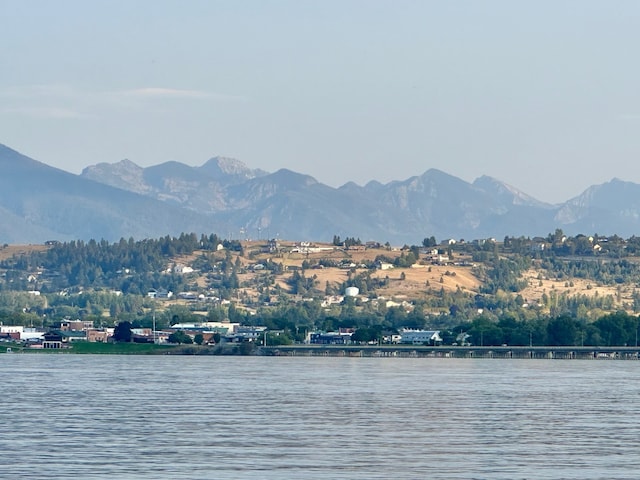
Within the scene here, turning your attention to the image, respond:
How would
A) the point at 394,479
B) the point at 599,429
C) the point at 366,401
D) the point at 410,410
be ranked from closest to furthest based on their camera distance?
the point at 394,479, the point at 599,429, the point at 410,410, the point at 366,401

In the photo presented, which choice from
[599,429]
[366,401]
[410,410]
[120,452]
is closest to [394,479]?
[120,452]

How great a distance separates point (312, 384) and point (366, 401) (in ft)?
75.0

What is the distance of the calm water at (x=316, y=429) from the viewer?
59531mm

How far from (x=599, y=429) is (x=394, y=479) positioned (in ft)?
70.7

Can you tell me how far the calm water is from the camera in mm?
59531

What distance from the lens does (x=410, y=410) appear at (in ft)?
285

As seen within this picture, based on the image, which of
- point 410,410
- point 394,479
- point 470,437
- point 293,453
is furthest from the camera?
point 410,410

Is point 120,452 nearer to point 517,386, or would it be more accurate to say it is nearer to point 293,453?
point 293,453

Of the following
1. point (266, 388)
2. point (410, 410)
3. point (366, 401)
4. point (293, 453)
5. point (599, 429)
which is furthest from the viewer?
point (266, 388)

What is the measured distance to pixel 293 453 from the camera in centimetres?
6397

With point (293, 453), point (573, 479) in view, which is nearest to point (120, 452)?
point (293, 453)

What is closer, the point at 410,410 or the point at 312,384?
the point at 410,410

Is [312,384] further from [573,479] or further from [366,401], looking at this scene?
[573,479]

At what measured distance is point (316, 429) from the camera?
74438 millimetres
